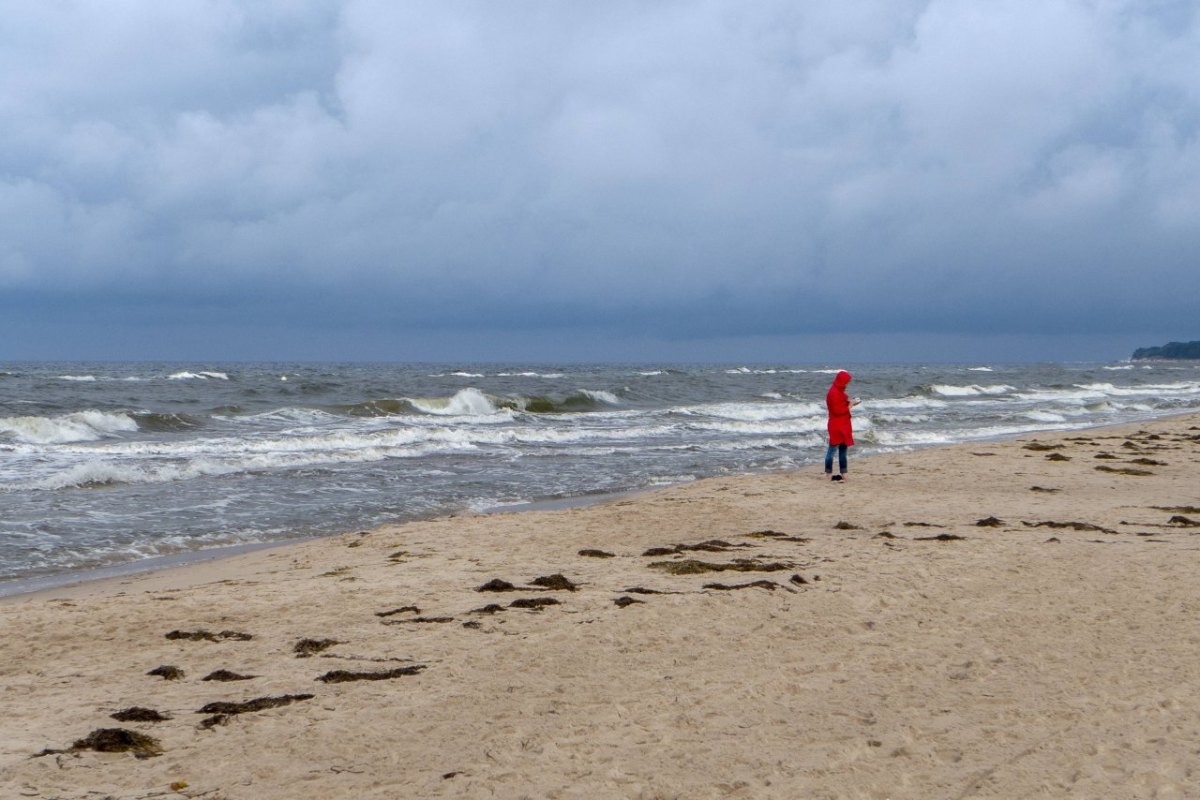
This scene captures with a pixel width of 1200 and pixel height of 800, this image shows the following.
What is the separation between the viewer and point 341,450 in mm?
20328

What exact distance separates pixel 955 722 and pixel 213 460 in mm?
15587

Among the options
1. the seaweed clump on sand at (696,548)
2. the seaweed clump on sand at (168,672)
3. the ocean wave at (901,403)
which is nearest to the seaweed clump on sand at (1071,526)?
the seaweed clump on sand at (696,548)

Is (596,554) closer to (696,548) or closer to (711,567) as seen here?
(696,548)

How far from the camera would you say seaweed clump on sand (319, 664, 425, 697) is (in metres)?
5.33

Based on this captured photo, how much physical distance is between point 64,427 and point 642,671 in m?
23.6

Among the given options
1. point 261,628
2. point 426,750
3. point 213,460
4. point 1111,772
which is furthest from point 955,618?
point 213,460

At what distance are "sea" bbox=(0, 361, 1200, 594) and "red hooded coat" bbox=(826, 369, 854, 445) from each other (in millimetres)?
2635

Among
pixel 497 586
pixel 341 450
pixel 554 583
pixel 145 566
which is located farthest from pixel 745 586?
pixel 341 450

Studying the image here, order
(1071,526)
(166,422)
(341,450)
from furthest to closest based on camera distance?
(166,422) < (341,450) < (1071,526)

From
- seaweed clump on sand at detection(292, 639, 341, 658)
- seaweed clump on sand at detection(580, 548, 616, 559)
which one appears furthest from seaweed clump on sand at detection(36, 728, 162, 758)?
seaweed clump on sand at detection(580, 548, 616, 559)

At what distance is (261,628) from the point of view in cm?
650

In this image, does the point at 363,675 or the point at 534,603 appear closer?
the point at 363,675

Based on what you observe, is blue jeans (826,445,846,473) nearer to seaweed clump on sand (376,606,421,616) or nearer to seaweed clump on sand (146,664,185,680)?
seaweed clump on sand (376,606,421,616)

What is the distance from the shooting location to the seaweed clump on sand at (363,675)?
210 inches
